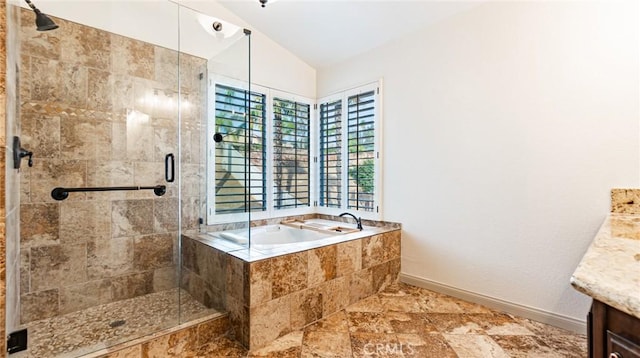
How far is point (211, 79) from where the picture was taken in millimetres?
2945

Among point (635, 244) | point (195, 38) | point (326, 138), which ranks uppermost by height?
point (195, 38)

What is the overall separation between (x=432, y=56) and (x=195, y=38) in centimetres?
227

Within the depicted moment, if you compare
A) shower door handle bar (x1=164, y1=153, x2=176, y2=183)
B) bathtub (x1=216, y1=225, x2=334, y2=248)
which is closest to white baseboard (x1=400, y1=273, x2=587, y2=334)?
bathtub (x1=216, y1=225, x2=334, y2=248)

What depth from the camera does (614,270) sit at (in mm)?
802

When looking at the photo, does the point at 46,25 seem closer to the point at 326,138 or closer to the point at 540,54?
the point at 326,138

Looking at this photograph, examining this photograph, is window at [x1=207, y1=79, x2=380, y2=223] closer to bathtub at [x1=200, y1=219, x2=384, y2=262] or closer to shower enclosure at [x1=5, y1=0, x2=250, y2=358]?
shower enclosure at [x1=5, y1=0, x2=250, y2=358]

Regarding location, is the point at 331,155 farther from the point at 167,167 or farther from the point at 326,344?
the point at 326,344

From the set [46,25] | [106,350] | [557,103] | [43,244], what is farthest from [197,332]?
[557,103]

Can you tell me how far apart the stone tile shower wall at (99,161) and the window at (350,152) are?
1.49m

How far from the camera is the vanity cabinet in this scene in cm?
66

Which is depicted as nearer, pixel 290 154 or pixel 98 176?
pixel 98 176

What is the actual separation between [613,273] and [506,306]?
1877mm

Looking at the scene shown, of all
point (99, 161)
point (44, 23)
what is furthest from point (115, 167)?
point (44, 23)

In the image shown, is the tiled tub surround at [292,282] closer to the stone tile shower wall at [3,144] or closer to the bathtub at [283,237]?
the bathtub at [283,237]
